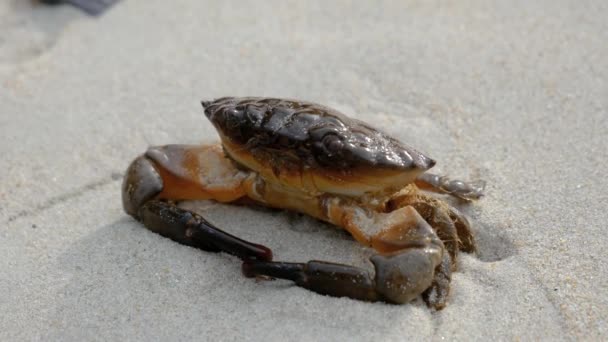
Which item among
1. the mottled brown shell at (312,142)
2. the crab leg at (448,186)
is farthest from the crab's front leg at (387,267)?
the crab leg at (448,186)

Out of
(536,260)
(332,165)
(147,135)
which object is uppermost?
(332,165)

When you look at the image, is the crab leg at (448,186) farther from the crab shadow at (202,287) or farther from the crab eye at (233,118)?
the crab eye at (233,118)

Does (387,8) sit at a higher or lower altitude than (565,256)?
higher

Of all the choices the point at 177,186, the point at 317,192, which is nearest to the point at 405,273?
the point at 317,192

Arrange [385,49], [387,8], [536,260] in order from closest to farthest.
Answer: [536,260], [385,49], [387,8]

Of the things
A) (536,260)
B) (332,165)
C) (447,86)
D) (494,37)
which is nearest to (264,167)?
(332,165)

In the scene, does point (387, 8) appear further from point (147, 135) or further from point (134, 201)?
point (134, 201)

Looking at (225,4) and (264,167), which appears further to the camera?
(225,4)
